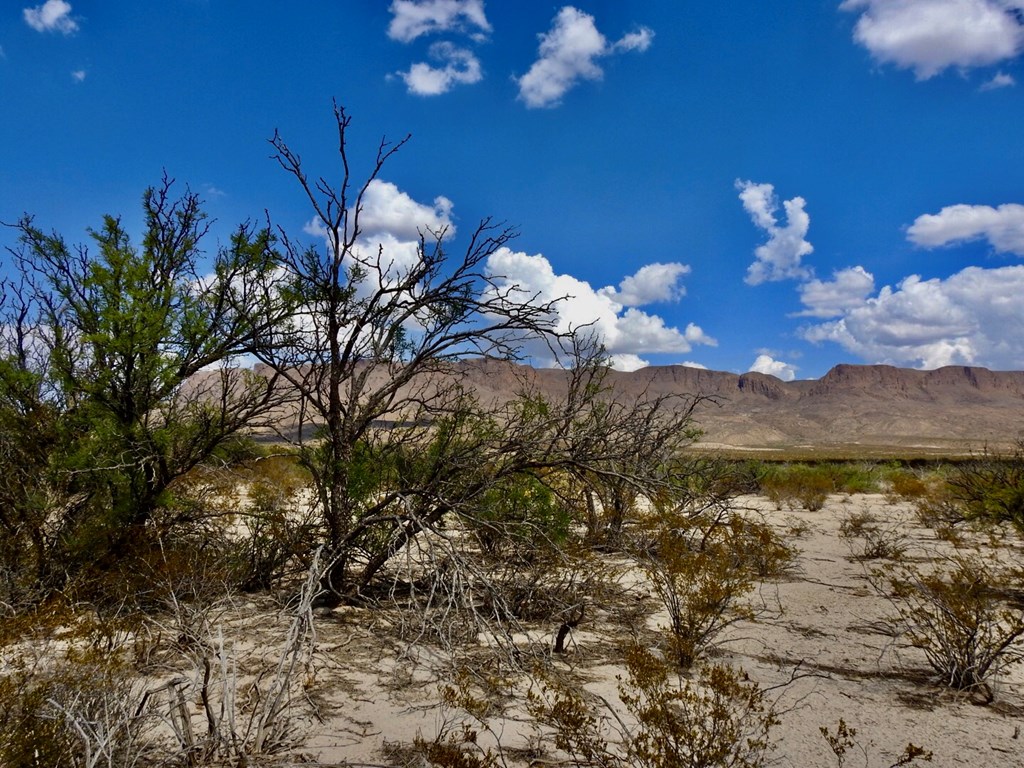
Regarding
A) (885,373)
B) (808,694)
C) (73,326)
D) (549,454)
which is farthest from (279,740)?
(885,373)

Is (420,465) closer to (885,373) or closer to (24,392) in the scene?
(24,392)

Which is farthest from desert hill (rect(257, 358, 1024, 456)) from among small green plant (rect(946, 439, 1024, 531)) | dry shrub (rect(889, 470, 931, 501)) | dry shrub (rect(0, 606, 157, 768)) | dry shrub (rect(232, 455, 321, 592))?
dry shrub (rect(0, 606, 157, 768))

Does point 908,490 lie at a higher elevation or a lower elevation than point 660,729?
lower

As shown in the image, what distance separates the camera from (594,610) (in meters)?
7.83

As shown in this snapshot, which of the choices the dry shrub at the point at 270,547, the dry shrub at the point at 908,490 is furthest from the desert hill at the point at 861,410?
the dry shrub at the point at 270,547

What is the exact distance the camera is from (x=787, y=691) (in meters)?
5.55

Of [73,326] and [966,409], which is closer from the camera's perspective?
[73,326]

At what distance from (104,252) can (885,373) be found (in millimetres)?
223911

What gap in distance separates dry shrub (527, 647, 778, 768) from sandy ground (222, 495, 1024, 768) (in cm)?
27

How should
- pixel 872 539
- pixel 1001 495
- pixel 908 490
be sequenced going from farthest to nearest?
pixel 908 490 → pixel 872 539 → pixel 1001 495

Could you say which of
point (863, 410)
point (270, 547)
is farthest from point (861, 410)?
point (270, 547)

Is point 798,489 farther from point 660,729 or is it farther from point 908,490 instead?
point 660,729

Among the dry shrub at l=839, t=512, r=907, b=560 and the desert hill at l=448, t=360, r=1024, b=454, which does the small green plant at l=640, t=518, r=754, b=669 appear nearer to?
the dry shrub at l=839, t=512, r=907, b=560

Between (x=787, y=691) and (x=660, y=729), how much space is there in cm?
246
